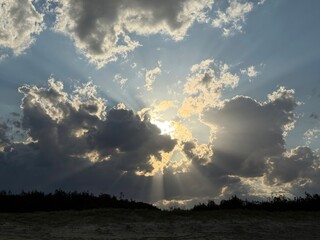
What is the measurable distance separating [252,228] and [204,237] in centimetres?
286

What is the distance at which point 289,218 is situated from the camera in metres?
20.4

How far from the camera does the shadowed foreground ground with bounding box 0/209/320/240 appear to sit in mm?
16609

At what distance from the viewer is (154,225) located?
1802cm

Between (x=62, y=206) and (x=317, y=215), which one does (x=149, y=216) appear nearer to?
(x=62, y=206)

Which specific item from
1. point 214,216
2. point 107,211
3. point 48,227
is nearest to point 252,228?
point 214,216

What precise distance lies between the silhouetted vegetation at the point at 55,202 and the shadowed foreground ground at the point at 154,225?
3.35m

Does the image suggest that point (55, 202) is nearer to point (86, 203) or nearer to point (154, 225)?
point (86, 203)

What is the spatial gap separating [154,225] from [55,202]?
22.5ft

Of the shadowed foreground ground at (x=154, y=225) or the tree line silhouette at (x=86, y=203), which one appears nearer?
the shadowed foreground ground at (x=154, y=225)

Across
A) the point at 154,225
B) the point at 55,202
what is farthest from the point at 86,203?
the point at 154,225

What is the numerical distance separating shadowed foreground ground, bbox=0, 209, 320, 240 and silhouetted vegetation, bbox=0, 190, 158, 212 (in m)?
3.35

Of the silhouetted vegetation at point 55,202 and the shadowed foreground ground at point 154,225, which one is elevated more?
the silhouetted vegetation at point 55,202

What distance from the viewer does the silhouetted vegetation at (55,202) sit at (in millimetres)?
21750

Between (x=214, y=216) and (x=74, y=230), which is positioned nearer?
(x=74, y=230)
